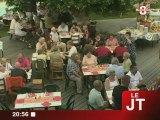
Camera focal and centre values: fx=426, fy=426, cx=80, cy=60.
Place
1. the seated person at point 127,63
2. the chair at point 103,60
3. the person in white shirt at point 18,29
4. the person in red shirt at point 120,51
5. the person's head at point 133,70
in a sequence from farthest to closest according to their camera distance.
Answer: the person in white shirt at point 18,29
the person in red shirt at point 120,51
the chair at point 103,60
the seated person at point 127,63
the person's head at point 133,70

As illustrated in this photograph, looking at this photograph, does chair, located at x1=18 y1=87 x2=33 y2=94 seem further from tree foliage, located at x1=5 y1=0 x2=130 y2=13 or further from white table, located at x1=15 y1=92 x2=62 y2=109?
tree foliage, located at x1=5 y1=0 x2=130 y2=13

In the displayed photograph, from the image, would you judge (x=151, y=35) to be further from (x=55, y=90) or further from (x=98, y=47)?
(x=55, y=90)

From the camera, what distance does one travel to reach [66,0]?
17.0 meters

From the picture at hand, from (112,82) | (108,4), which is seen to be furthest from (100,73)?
(108,4)

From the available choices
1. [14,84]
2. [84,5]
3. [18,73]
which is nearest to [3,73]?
[18,73]

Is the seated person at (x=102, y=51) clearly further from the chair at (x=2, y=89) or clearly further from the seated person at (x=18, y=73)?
the chair at (x=2, y=89)

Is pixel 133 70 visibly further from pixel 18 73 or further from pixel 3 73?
pixel 3 73

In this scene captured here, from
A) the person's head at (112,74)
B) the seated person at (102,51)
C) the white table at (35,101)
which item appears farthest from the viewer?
the seated person at (102,51)

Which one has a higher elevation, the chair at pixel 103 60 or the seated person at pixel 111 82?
the chair at pixel 103 60

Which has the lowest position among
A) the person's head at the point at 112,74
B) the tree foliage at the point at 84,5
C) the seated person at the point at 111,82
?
the seated person at the point at 111,82

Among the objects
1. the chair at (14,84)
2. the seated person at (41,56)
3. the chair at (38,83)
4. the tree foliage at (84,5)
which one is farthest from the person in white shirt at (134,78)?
the tree foliage at (84,5)

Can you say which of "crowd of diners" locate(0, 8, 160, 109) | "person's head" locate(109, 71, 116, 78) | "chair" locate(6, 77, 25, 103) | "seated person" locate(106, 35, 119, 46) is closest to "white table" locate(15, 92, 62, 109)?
A: "chair" locate(6, 77, 25, 103)

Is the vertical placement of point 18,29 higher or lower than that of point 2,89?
higher

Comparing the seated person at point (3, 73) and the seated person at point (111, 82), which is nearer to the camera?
the seated person at point (111, 82)
